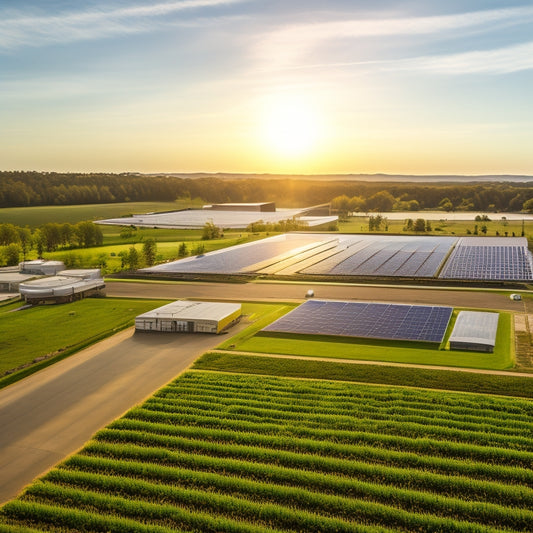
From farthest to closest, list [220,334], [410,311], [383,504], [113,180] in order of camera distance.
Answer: [113,180]
[410,311]
[220,334]
[383,504]

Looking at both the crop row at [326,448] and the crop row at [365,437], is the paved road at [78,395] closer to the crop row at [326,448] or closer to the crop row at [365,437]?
the crop row at [326,448]

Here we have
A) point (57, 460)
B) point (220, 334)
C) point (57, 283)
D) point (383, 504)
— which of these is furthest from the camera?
point (57, 283)

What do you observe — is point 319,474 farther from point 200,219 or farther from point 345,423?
point 200,219

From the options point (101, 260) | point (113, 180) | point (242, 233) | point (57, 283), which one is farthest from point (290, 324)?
point (113, 180)

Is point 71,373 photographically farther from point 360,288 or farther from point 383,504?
point 360,288

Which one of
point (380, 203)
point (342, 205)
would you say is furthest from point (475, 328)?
point (380, 203)

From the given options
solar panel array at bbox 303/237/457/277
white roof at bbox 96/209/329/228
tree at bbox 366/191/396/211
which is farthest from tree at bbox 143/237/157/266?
tree at bbox 366/191/396/211

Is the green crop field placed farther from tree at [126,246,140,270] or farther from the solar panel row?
tree at [126,246,140,270]
